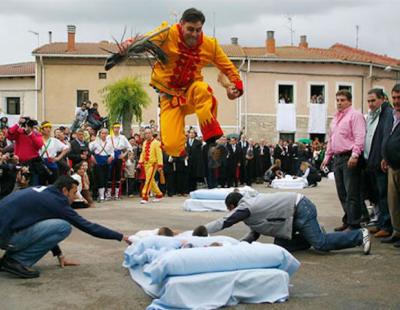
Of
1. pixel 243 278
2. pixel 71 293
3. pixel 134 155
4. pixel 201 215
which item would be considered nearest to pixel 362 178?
pixel 201 215

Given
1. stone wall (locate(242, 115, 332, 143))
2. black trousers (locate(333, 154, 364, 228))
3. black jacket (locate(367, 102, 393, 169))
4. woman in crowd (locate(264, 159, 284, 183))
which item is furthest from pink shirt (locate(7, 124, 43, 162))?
stone wall (locate(242, 115, 332, 143))

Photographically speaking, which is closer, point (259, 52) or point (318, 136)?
point (318, 136)

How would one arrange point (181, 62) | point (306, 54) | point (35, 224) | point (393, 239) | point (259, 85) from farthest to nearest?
point (306, 54)
point (259, 85)
point (393, 239)
point (181, 62)
point (35, 224)

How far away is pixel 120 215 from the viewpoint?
12047mm

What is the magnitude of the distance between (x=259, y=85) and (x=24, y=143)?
2809 cm

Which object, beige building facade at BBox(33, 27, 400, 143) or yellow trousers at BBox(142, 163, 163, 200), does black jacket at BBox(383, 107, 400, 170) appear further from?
beige building facade at BBox(33, 27, 400, 143)

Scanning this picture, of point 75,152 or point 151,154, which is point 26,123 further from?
point 151,154

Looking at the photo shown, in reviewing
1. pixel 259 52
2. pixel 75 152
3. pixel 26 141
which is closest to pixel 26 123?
pixel 26 141

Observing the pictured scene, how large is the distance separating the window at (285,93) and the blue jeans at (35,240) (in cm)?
3413

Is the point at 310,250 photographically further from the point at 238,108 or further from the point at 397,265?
the point at 238,108

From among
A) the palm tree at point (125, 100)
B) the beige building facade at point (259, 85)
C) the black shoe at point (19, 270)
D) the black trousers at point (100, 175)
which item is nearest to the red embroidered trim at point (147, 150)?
the black trousers at point (100, 175)

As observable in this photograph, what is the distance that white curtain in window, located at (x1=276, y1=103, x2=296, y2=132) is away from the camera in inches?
1558

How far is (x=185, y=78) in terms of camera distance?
25.4 ft

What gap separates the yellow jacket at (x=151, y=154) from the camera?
50.2 ft
